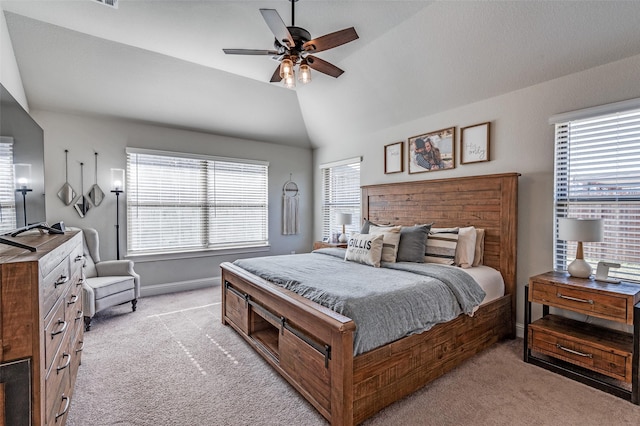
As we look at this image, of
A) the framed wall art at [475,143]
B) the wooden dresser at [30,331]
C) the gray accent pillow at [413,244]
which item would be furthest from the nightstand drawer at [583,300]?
the wooden dresser at [30,331]

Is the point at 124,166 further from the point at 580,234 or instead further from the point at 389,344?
the point at 580,234

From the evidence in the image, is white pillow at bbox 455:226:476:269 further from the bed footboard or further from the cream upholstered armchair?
the cream upholstered armchair

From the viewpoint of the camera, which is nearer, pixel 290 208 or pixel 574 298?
pixel 574 298

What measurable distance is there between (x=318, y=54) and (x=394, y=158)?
70.7 inches

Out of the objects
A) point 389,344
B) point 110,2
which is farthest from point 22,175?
point 389,344

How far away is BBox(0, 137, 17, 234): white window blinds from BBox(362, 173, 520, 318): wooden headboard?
3.73 meters

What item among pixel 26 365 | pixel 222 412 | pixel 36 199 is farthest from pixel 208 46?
pixel 222 412

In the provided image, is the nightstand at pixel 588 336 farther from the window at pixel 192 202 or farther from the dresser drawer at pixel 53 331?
the window at pixel 192 202

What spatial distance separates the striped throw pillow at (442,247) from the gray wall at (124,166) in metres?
3.29

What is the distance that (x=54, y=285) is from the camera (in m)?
1.43

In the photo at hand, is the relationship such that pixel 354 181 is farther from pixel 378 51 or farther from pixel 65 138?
pixel 65 138

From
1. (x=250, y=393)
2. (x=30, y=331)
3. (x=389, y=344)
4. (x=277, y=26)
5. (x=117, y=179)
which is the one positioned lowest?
(x=250, y=393)

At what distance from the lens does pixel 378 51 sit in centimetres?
340

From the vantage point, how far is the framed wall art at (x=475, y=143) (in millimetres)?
3355
